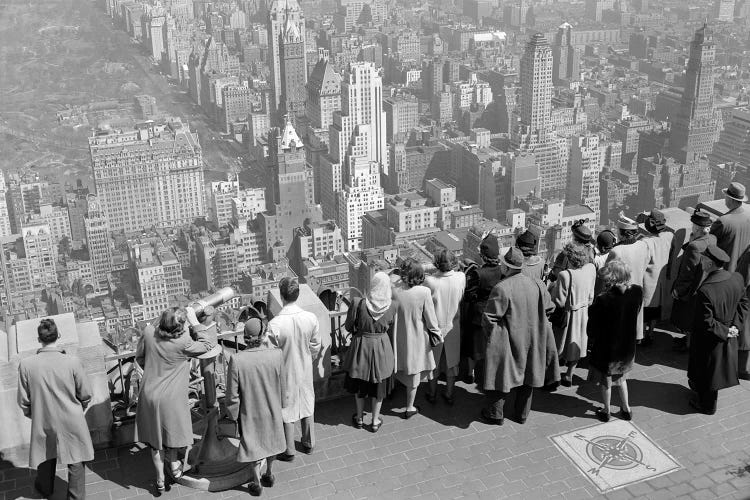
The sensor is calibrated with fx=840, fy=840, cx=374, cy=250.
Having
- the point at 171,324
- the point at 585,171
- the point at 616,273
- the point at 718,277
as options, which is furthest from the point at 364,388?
the point at 585,171

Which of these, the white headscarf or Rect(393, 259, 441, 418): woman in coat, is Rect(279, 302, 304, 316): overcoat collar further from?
Rect(393, 259, 441, 418): woman in coat

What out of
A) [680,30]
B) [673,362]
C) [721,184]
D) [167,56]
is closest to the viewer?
[673,362]

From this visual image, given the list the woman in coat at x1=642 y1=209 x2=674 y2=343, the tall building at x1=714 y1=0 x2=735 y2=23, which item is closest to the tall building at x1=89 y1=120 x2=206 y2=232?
the woman in coat at x1=642 y1=209 x2=674 y2=343

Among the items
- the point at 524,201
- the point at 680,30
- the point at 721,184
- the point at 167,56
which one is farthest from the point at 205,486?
the point at 680,30

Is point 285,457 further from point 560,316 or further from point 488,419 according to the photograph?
point 560,316

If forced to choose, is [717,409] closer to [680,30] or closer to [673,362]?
[673,362]

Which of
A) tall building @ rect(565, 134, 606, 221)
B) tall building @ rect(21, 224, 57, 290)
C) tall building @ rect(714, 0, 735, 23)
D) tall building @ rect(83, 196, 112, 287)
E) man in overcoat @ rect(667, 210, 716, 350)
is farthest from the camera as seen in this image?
tall building @ rect(714, 0, 735, 23)
